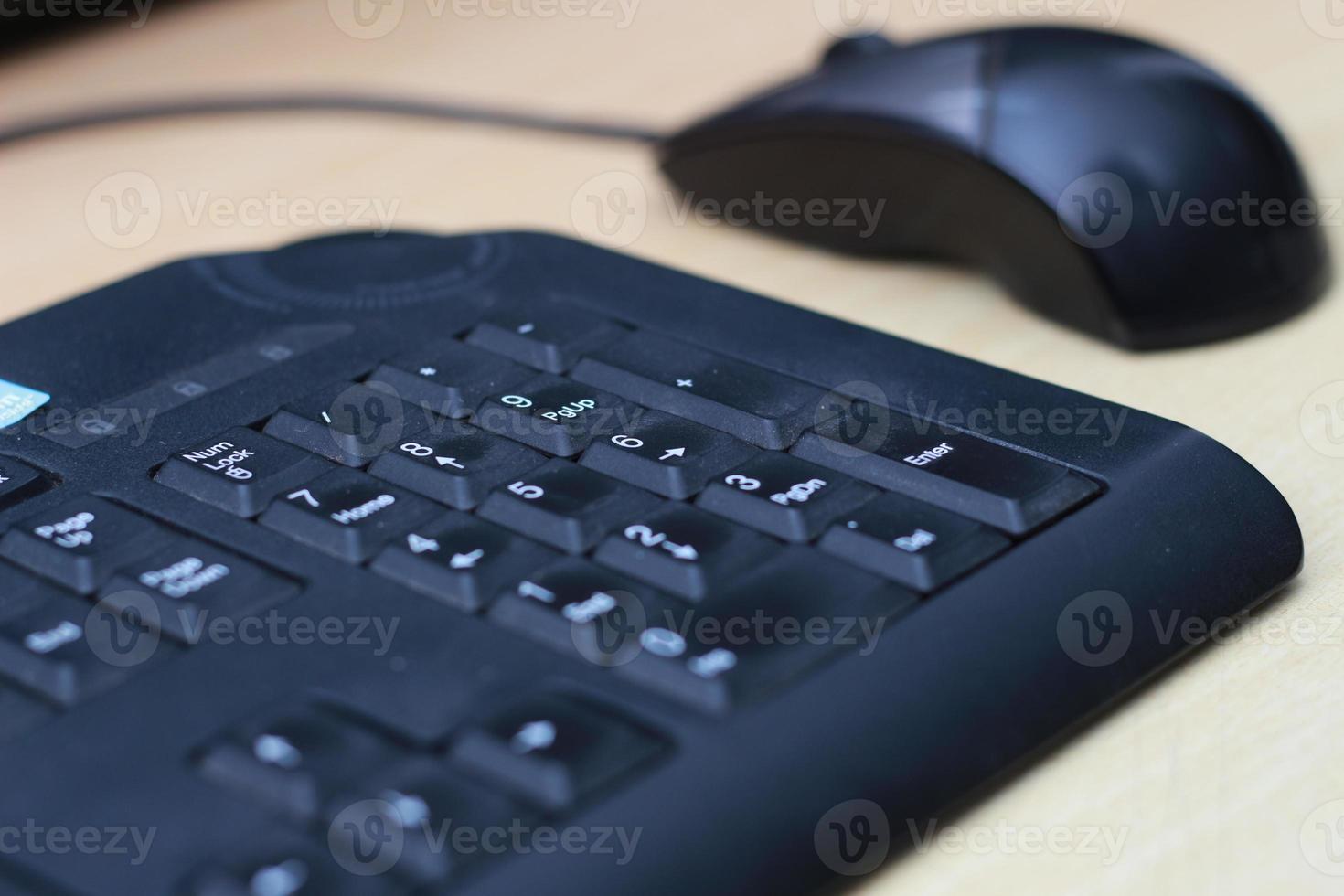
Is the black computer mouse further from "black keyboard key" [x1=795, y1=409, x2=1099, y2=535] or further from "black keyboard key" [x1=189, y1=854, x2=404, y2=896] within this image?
"black keyboard key" [x1=189, y1=854, x2=404, y2=896]

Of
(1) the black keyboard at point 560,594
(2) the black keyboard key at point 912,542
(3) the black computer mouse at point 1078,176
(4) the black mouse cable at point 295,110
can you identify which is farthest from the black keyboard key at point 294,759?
(4) the black mouse cable at point 295,110

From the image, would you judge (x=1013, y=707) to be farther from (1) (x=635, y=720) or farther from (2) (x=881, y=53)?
(2) (x=881, y=53)

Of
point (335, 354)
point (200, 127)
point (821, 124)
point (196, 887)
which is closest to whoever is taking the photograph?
point (196, 887)

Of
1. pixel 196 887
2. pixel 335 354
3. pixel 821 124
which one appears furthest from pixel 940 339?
pixel 196 887

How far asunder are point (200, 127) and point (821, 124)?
32cm

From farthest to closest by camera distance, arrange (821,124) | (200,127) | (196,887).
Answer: (200,127)
(821,124)
(196,887)

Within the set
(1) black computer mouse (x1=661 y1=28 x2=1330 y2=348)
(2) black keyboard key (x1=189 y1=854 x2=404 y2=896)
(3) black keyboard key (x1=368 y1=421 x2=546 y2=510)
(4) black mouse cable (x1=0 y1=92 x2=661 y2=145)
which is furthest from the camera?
(4) black mouse cable (x1=0 y1=92 x2=661 y2=145)

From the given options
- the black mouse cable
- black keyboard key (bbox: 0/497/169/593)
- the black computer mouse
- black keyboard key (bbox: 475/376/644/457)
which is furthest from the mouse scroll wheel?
→ black keyboard key (bbox: 0/497/169/593)

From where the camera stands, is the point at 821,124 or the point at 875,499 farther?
the point at 821,124

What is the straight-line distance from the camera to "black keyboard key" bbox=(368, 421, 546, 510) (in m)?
0.33

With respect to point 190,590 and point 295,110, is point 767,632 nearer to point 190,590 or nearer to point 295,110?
point 190,590

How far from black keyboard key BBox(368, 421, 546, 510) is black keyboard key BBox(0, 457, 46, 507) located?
76 millimetres

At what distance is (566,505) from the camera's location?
319 mm

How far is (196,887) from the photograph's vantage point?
0.23 metres
